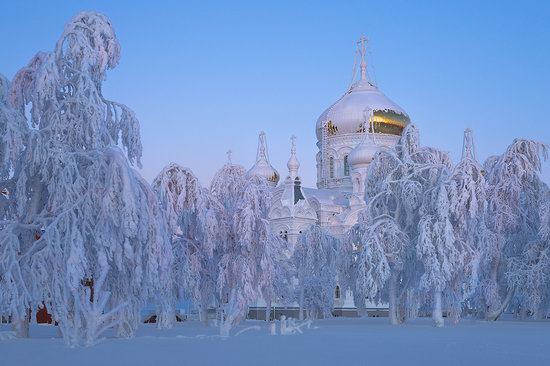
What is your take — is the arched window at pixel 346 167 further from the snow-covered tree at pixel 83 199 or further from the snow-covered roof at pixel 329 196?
the snow-covered tree at pixel 83 199

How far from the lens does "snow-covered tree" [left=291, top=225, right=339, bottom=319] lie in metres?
42.3

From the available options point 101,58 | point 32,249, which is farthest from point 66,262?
point 101,58

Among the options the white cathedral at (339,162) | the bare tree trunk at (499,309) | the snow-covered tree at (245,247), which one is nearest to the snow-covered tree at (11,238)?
the snow-covered tree at (245,247)

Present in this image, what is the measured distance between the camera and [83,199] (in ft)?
55.4

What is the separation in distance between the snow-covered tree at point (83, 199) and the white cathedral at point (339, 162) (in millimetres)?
38620

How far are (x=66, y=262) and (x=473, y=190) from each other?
15.9 metres

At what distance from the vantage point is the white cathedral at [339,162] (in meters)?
58.4

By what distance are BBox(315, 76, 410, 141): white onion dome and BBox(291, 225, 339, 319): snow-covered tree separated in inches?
1005

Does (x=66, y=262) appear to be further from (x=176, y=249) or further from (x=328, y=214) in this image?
(x=328, y=214)

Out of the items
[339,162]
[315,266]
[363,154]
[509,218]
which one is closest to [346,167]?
[339,162]

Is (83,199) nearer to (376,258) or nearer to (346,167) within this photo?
(376,258)

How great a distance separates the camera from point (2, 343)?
53.8 feet

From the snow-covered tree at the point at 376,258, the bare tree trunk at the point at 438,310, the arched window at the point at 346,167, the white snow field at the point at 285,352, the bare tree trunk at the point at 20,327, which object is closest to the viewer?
the white snow field at the point at 285,352

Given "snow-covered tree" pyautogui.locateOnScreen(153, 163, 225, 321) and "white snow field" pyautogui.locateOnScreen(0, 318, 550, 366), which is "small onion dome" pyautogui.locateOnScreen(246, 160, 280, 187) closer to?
"snow-covered tree" pyautogui.locateOnScreen(153, 163, 225, 321)
